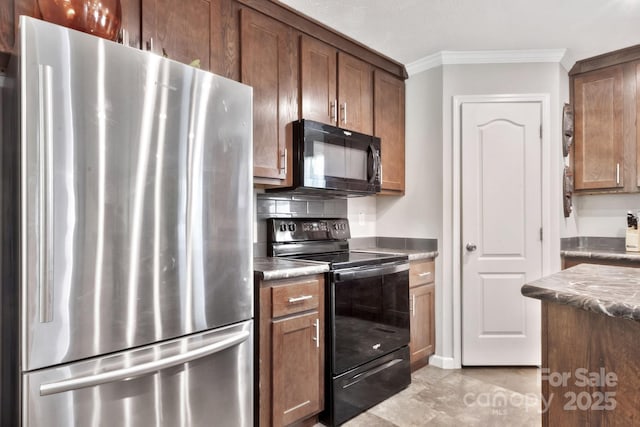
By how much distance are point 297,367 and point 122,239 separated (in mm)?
1103

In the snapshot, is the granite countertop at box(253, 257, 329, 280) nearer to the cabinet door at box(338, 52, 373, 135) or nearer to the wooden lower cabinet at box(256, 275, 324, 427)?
the wooden lower cabinet at box(256, 275, 324, 427)

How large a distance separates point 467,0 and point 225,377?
231 cm

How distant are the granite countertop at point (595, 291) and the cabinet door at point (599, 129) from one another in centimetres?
182

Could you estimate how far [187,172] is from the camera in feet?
4.42

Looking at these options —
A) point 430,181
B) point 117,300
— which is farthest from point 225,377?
point 430,181

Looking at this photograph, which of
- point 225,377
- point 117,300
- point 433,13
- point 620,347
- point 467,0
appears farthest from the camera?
point 433,13

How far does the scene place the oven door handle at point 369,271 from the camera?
2080 mm

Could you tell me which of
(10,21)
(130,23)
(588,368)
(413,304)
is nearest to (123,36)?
(130,23)

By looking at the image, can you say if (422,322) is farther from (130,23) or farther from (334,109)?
(130,23)

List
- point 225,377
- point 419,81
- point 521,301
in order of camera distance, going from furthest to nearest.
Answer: point 419,81, point 521,301, point 225,377

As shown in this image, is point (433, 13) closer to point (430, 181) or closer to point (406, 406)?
point (430, 181)

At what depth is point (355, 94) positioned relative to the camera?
2.69 meters

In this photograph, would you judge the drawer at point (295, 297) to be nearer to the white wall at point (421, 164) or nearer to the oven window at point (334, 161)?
the oven window at point (334, 161)

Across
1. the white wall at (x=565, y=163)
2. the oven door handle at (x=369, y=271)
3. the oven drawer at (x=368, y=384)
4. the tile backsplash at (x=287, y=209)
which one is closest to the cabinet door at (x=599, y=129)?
the white wall at (x=565, y=163)
